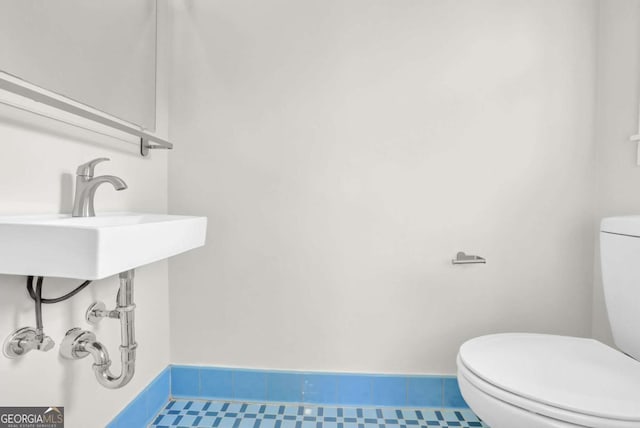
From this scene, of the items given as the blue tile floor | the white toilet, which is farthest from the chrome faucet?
the white toilet

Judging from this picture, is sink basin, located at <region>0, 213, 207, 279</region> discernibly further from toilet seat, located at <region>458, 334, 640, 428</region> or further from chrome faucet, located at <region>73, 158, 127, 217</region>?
toilet seat, located at <region>458, 334, 640, 428</region>

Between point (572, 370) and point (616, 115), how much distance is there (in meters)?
1.03

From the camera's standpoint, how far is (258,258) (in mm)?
1530

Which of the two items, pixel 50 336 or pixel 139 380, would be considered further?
pixel 139 380

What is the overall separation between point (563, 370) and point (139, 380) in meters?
1.43

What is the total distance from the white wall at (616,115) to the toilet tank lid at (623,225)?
0.22 m

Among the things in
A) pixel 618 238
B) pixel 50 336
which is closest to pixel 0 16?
pixel 50 336

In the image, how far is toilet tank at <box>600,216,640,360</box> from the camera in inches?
42.8

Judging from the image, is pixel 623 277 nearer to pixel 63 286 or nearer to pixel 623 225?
pixel 623 225

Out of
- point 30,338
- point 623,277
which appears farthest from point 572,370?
point 30,338

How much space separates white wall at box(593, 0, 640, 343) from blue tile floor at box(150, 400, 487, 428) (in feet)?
2.48

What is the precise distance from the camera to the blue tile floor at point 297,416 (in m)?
1.38

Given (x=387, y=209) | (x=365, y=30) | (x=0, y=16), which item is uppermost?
(x=365, y=30)

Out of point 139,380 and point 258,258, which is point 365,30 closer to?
point 258,258
